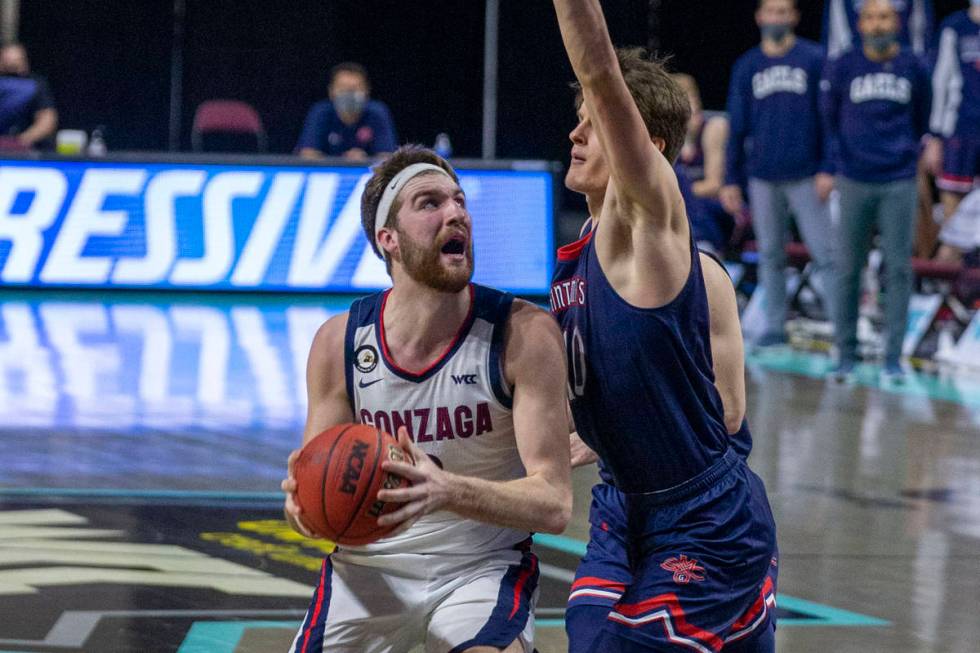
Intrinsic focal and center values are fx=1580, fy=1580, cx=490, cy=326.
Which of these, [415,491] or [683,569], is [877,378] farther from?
[415,491]

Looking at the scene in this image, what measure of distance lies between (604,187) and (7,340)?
850 cm

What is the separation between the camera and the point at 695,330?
3355 millimetres

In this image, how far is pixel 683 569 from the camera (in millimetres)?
3371

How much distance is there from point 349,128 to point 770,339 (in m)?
4.94

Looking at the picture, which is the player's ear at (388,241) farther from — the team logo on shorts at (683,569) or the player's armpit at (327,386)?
the team logo on shorts at (683,569)

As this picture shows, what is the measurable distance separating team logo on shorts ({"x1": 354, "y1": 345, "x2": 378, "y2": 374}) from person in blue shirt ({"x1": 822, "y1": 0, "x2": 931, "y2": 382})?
730cm

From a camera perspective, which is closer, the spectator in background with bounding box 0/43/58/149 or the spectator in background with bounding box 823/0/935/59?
the spectator in background with bounding box 0/43/58/149

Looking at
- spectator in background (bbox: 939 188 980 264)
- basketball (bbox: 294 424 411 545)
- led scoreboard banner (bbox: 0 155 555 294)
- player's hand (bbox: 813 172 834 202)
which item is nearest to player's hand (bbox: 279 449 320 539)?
basketball (bbox: 294 424 411 545)

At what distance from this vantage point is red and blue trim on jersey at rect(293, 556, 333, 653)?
3555mm

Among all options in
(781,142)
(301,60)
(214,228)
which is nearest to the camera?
(781,142)

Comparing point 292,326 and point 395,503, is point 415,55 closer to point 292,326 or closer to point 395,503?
A: point 292,326

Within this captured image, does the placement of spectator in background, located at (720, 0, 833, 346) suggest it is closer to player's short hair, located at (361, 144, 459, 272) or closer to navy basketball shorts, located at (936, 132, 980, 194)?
navy basketball shorts, located at (936, 132, 980, 194)

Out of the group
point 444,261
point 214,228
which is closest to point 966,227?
point 214,228

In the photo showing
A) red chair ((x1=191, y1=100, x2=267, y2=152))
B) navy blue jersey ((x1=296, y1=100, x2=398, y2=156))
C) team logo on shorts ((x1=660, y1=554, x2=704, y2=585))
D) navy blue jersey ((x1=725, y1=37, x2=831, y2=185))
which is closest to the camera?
team logo on shorts ((x1=660, y1=554, x2=704, y2=585))
